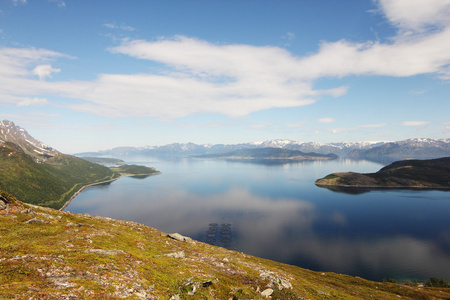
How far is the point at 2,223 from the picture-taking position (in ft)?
129

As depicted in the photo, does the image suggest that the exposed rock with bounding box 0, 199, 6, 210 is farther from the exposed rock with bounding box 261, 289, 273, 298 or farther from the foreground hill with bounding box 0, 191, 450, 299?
the exposed rock with bounding box 261, 289, 273, 298

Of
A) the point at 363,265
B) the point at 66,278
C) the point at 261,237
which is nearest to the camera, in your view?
the point at 66,278

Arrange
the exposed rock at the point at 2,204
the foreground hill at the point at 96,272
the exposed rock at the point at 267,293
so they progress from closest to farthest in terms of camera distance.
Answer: the foreground hill at the point at 96,272 < the exposed rock at the point at 267,293 < the exposed rock at the point at 2,204

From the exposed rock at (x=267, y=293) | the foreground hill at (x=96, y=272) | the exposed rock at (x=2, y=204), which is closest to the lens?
the foreground hill at (x=96, y=272)

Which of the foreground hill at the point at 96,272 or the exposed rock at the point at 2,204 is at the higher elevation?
the exposed rock at the point at 2,204

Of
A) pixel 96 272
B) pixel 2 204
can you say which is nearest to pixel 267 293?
pixel 96 272

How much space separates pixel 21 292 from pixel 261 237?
141 metres

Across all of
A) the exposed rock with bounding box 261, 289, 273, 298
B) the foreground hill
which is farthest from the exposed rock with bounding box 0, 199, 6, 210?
the exposed rock with bounding box 261, 289, 273, 298

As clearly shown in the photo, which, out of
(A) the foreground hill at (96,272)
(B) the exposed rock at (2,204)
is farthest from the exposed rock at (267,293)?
(B) the exposed rock at (2,204)

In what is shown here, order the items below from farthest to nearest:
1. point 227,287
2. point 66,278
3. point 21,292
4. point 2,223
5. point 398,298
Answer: point 398,298 → point 2,223 → point 227,287 → point 66,278 → point 21,292

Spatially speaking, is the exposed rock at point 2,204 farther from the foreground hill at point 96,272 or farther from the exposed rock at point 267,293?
the exposed rock at point 267,293

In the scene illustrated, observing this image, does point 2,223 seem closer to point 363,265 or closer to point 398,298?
point 398,298

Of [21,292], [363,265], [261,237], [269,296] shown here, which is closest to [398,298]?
[269,296]

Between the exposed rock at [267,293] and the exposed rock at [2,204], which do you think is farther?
the exposed rock at [2,204]
